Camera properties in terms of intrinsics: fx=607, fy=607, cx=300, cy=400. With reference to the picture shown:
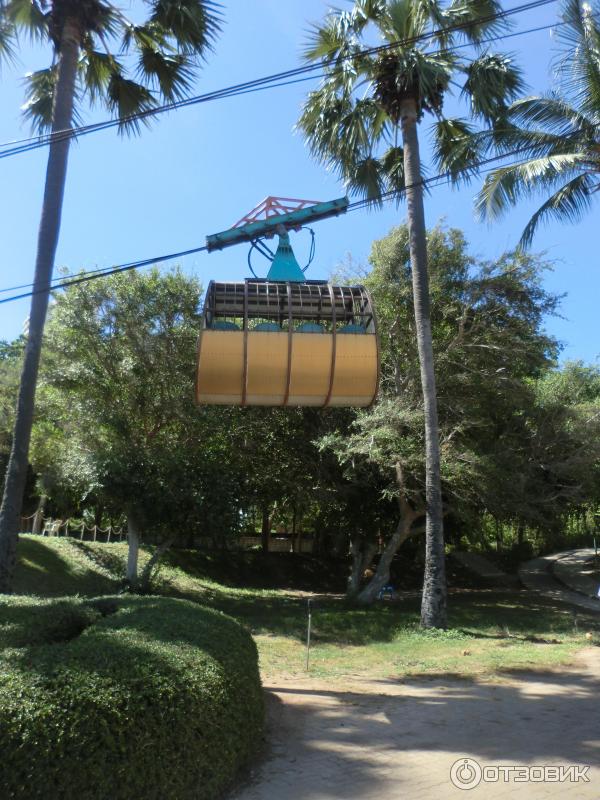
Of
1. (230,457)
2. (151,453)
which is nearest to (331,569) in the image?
(230,457)

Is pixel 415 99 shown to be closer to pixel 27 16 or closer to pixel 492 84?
pixel 492 84

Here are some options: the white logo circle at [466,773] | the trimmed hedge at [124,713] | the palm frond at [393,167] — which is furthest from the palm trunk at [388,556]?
the trimmed hedge at [124,713]

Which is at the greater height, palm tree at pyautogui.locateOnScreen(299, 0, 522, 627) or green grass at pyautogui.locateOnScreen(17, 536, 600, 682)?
palm tree at pyautogui.locateOnScreen(299, 0, 522, 627)

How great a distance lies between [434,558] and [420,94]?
9.95 meters

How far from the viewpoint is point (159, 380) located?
707 inches

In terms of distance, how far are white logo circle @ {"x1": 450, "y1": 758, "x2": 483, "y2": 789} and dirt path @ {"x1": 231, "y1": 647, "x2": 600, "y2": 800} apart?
0.02 metres

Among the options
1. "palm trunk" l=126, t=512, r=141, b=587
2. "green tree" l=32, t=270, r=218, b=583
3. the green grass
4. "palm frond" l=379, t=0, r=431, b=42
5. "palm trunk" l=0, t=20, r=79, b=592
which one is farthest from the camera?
"palm trunk" l=126, t=512, r=141, b=587

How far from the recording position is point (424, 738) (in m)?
5.99

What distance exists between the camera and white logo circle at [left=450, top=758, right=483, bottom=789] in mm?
4812

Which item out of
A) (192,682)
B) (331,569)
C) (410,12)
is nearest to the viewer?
(192,682)

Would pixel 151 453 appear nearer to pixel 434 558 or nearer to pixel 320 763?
pixel 434 558

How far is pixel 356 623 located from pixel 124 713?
38.7ft

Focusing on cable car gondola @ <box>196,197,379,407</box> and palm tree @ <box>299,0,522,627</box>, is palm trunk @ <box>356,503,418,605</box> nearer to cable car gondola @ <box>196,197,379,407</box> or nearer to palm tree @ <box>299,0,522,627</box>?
palm tree @ <box>299,0,522,627</box>

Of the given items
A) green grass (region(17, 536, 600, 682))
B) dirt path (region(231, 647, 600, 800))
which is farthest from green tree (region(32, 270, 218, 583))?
dirt path (region(231, 647, 600, 800))
